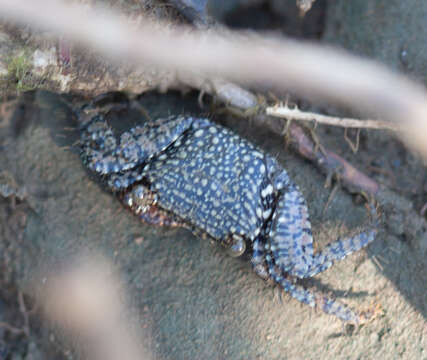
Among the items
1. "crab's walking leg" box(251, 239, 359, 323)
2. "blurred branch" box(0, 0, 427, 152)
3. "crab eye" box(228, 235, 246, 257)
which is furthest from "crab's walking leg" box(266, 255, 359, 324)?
"blurred branch" box(0, 0, 427, 152)

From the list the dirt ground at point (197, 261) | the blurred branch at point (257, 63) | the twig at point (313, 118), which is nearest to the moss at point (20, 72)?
the blurred branch at point (257, 63)

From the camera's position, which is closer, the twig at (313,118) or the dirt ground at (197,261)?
the dirt ground at (197,261)

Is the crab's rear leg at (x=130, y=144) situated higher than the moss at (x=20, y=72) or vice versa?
the moss at (x=20, y=72)

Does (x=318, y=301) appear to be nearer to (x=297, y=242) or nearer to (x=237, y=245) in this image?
(x=297, y=242)

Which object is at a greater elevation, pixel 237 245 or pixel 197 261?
pixel 237 245

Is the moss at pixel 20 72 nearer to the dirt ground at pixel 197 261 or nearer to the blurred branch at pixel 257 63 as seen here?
the blurred branch at pixel 257 63

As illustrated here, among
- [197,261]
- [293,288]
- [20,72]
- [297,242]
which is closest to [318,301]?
[293,288]

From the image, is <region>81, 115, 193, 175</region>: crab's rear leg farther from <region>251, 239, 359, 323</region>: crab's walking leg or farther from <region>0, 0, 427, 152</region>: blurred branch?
<region>251, 239, 359, 323</region>: crab's walking leg
